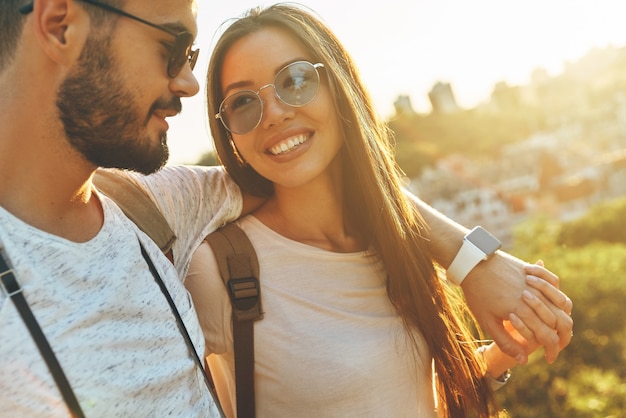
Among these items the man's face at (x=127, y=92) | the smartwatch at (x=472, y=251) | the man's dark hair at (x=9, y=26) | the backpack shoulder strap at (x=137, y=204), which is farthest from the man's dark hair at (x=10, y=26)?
the smartwatch at (x=472, y=251)

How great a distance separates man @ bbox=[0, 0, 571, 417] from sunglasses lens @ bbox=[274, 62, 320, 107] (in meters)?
0.37

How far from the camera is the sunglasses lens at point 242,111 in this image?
1944 mm

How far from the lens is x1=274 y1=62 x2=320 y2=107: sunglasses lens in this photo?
1.92 m

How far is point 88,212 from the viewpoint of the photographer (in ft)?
4.89

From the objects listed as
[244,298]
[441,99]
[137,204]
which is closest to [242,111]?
[137,204]

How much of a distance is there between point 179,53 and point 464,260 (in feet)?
3.80

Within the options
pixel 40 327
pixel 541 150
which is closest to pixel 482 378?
pixel 40 327

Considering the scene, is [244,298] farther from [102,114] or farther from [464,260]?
[464,260]

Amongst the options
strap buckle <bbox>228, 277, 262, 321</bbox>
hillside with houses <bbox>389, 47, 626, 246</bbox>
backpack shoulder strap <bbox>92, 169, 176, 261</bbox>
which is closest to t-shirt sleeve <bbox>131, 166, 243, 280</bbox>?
backpack shoulder strap <bbox>92, 169, 176, 261</bbox>

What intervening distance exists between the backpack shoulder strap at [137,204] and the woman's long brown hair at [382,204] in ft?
1.49

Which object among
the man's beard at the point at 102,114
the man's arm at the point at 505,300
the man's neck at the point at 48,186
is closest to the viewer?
the man's neck at the point at 48,186

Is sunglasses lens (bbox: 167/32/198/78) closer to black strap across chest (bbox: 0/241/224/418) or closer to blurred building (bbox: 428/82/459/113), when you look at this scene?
black strap across chest (bbox: 0/241/224/418)

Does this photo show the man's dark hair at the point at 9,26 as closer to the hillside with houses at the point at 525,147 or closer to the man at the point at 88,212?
the man at the point at 88,212

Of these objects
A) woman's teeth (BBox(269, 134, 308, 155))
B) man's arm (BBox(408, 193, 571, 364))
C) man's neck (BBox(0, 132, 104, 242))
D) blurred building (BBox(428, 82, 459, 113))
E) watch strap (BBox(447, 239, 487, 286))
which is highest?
man's neck (BBox(0, 132, 104, 242))
